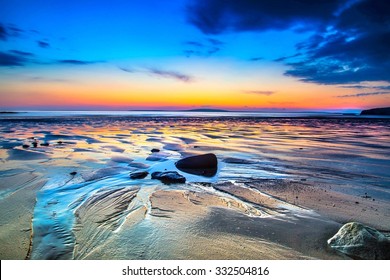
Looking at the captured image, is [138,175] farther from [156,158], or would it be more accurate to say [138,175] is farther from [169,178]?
[156,158]

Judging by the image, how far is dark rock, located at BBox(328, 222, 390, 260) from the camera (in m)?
2.66

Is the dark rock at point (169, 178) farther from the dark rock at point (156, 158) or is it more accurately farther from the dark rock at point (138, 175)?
the dark rock at point (156, 158)

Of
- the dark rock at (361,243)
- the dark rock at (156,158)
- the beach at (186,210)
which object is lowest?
the dark rock at (156,158)

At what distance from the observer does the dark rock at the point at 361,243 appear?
2.66 metres

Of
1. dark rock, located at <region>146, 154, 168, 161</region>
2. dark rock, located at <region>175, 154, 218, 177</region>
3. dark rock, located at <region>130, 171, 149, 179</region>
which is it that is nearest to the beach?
dark rock, located at <region>130, 171, 149, 179</region>

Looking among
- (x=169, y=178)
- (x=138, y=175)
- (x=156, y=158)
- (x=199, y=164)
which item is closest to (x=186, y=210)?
(x=169, y=178)

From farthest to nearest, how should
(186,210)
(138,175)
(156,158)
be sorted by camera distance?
(156,158) → (138,175) → (186,210)

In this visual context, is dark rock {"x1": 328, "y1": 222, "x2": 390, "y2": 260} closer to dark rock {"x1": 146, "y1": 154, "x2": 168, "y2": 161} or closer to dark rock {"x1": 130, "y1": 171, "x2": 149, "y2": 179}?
dark rock {"x1": 130, "y1": 171, "x2": 149, "y2": 179}

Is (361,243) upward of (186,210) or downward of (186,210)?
upward

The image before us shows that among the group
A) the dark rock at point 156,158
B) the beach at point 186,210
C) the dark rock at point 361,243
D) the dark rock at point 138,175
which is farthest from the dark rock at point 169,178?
the dark rock at point 361,243

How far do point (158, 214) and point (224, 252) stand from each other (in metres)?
Answer: 1.26

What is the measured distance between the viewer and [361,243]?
276 cm
